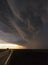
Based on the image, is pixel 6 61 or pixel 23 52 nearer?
pixel 6 61

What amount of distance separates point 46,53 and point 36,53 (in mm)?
184

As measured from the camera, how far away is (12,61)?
2.43 metres

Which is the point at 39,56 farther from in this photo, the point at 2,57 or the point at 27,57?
the point at 2,57

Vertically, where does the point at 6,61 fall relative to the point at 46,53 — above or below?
below

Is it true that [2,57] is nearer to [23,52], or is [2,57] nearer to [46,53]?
[23,52]

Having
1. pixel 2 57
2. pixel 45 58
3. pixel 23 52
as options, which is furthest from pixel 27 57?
pixel 2 57

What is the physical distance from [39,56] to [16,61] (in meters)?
0.46

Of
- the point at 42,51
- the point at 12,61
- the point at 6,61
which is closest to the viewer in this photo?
the point at 6,61

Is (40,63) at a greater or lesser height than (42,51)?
lesser

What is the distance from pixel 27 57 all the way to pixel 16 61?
227 millimetres

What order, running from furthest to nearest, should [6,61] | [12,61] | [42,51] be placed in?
[12,61]
[42,51]
[6,61]

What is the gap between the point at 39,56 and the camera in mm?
2379

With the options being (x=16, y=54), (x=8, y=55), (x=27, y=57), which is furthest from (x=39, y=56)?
(x=8, y=55)

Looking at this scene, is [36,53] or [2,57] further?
[36,53]
